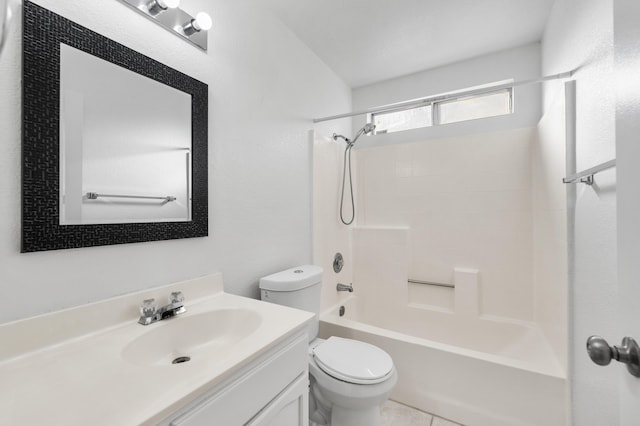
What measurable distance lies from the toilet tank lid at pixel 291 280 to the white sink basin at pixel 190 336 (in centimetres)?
36

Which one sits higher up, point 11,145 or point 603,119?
point 603,119

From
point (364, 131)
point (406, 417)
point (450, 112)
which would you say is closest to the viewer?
point (406, 417)

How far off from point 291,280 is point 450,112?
2.14 meters

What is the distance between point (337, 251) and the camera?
2422 mm

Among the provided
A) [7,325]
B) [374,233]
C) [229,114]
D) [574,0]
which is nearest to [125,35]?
[229,114]

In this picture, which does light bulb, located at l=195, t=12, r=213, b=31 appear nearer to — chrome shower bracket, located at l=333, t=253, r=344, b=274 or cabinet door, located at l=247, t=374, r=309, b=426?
cabinet door, located at l=247, t=374, r=309, b=426

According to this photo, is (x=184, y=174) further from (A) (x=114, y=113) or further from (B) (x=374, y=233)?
(B) (x=374, y=233)

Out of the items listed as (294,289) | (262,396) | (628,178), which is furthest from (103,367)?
(628,178)

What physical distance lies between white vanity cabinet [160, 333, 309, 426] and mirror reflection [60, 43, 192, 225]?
694 millimetres

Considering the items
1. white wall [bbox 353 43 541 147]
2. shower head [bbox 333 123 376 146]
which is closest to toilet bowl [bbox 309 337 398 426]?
shower head [bbox 333 123 376 146]

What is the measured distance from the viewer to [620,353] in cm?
46

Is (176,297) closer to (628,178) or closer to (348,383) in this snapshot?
(348,383)

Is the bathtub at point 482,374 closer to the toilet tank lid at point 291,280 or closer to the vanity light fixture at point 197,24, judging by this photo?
the toilet tank lid at point 291,280

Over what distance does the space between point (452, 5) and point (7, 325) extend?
2.50 m
